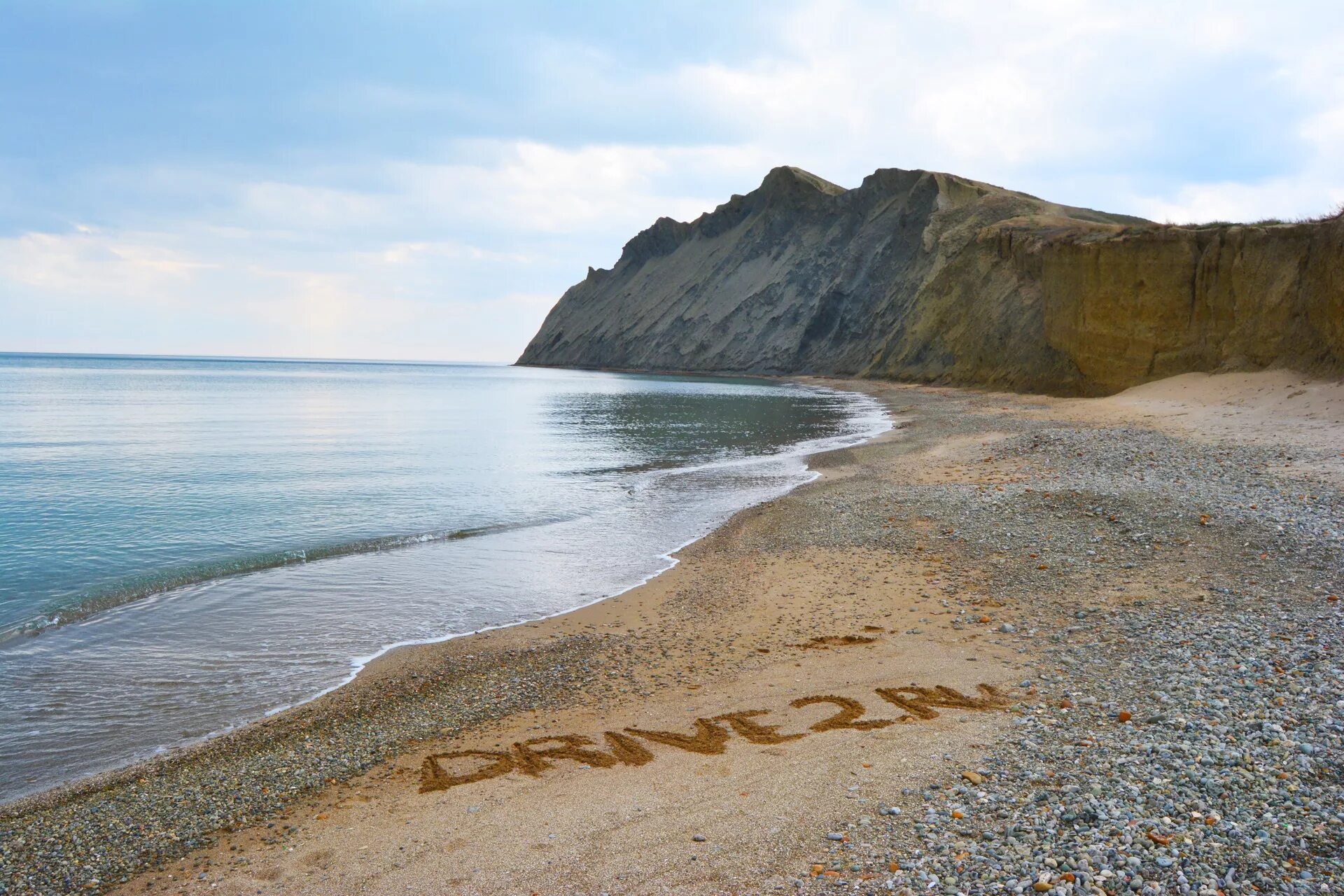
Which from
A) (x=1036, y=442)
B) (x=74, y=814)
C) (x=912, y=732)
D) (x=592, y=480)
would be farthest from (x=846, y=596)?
(x=1036, y=442)

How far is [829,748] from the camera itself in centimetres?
579

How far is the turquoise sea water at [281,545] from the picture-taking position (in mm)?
7953

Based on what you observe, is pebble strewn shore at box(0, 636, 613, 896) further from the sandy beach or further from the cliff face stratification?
the cliff face stratification

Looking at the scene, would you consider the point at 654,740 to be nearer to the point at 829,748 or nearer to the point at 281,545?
the point at 829,748

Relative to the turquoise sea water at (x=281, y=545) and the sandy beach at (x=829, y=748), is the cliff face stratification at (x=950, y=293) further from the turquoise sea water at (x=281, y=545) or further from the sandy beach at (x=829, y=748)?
the sandy beach at (x=829, y=748)

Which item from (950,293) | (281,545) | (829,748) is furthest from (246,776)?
(950,293)

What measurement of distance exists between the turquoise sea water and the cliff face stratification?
45.3 feet

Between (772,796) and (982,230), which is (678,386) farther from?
(772,796)

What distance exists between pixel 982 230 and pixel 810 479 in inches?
1603

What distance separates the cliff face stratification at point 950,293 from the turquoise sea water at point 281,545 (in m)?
13.8

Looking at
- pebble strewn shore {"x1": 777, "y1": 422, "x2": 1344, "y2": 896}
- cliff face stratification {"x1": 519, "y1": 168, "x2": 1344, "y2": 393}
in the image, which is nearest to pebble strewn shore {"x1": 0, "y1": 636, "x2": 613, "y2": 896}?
pebble strewn shore {"x1": 777, "y1": 422, "x2": 1344, "y2": 896}

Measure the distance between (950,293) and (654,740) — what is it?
55759mm

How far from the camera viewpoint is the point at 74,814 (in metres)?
5.52

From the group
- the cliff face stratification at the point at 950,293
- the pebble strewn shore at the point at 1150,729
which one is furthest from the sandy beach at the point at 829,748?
the cliff face stratification at the point at 950,293
